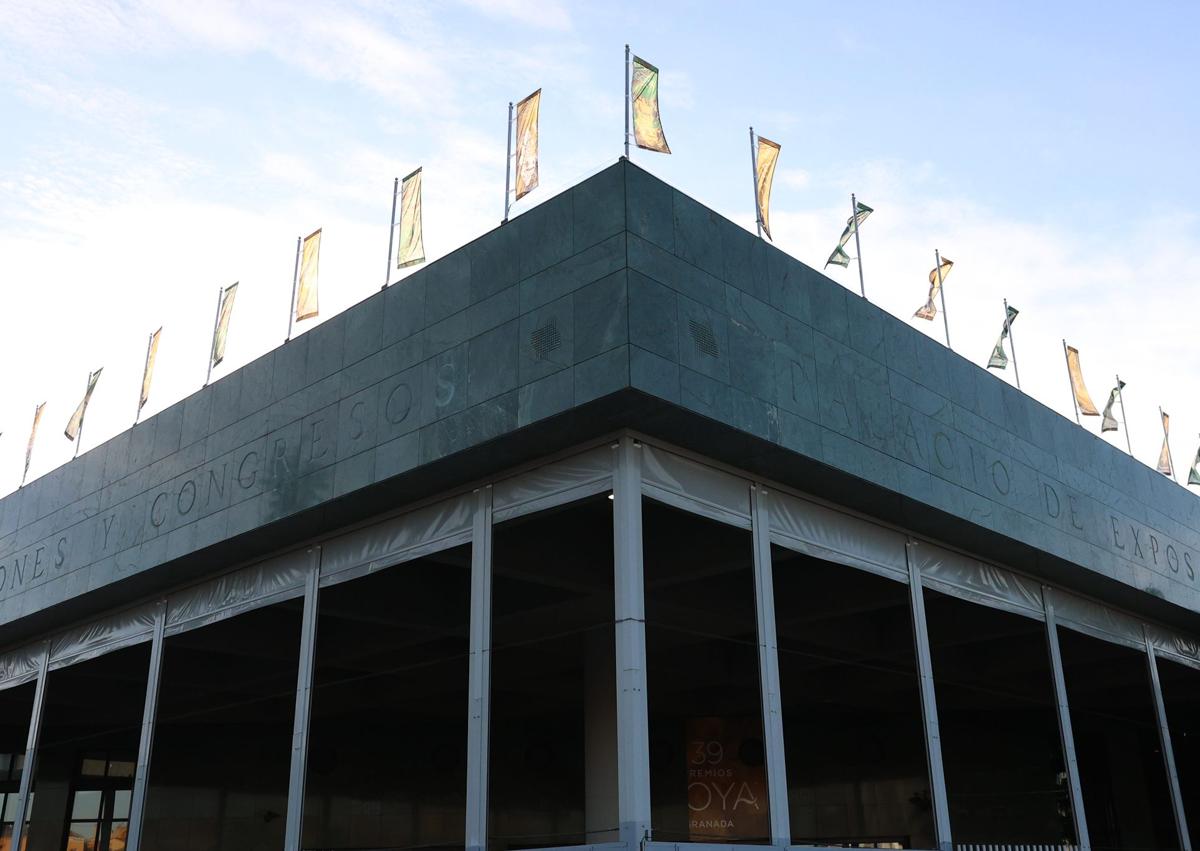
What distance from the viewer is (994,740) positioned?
32469 mm

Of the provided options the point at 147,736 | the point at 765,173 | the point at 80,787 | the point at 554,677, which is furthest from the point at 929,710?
the point at 80,787

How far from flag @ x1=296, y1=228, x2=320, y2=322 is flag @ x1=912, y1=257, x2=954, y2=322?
9450 mm

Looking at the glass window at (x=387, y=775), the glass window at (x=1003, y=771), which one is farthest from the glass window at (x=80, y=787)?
the glass window at (x=1003, y=771)

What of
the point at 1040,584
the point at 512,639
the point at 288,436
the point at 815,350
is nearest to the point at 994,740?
the point at 1040,584

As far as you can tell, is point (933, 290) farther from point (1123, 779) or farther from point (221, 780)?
point (221, 780)

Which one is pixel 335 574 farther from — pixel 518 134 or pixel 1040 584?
pixel 1040 584

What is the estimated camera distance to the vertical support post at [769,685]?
41.0 ft

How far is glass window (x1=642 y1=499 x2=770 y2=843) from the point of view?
18141 mm

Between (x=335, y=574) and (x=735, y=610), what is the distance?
835 cm

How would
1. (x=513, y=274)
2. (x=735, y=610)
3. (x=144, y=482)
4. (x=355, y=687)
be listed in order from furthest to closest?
(x=355, y=687), (x=735, y=610), (x=144, y=482), (x=513, y=274)

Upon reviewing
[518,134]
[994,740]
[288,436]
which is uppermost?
[518,134]

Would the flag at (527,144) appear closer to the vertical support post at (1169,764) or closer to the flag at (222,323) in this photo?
the flag at (222,323)

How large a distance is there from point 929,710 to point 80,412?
16784 mm

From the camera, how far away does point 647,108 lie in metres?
14.1
